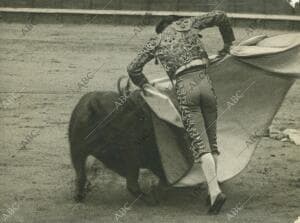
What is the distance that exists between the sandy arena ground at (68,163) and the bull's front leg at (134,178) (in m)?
0.07

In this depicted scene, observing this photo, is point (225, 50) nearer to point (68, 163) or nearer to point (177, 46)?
point (177, 46)

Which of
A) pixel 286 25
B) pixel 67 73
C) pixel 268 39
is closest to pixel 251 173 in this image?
pixel 268 39

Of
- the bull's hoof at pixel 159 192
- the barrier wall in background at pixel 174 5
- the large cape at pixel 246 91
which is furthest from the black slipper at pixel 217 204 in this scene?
the barrier wall in background at pixel 174 5

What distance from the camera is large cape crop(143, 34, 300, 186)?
6.50m

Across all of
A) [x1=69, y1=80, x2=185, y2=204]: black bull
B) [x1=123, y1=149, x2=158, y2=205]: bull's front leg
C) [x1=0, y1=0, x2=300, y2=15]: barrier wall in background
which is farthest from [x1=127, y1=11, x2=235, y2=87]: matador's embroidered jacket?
[x1=0, y1=0, x2=300, y2=15]: barrier wall in background

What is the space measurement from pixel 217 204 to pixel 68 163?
203cm

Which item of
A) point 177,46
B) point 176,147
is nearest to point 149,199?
point 176,147

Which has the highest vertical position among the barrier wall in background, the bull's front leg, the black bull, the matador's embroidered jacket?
the matador's embroidered jacket

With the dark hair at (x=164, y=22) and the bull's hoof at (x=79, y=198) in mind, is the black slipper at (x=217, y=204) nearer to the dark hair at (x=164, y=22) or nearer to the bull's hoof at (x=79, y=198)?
the bull's hoof at (x=79, y=198)

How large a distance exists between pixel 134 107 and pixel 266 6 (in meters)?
11.9

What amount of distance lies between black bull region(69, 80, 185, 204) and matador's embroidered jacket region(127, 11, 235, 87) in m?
0.25

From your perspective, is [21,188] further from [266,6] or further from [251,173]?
[266,6]

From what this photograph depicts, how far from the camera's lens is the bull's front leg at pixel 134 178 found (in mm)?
6207

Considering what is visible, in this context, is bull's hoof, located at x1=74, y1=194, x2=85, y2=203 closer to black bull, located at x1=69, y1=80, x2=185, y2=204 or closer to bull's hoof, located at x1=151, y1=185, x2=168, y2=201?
black bull, located at x1=69, y1=80, x2=185, y2=204
